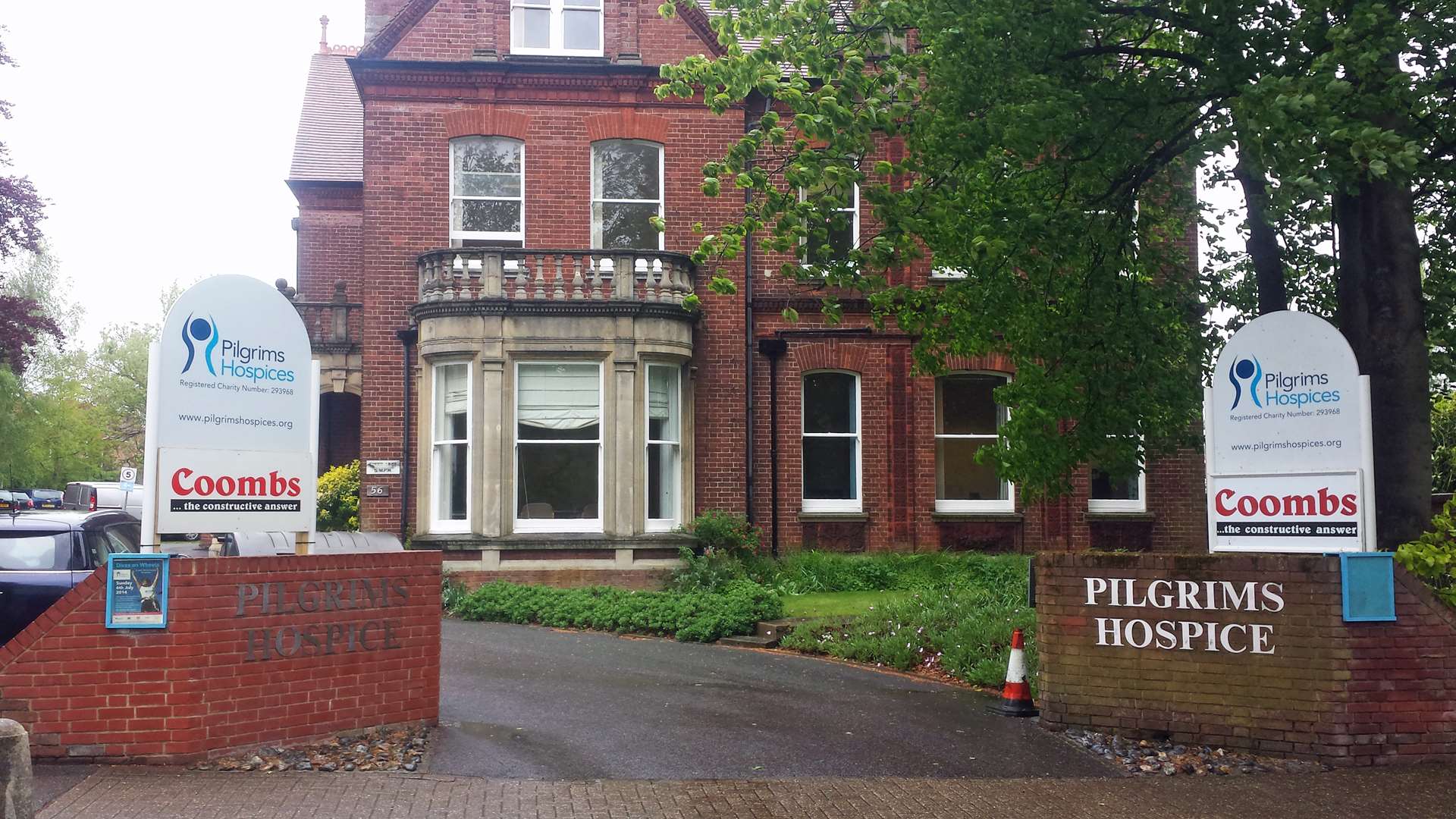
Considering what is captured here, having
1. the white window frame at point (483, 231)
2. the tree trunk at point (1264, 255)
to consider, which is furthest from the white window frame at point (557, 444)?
the tree trunk at point (1264, 255)

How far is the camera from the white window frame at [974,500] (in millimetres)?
20250

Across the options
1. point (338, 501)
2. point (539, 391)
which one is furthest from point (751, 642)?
point (338, 501)

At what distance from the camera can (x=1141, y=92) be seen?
1066cm

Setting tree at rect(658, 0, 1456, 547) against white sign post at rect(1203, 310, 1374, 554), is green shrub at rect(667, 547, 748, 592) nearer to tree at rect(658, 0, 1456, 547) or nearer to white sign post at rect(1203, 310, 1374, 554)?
tree at rect(658, 0, 1456, 547)

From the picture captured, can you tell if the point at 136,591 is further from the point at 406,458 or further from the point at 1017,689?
the point at 406,458

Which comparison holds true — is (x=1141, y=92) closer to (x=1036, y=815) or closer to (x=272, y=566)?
(x=1036, y=815)

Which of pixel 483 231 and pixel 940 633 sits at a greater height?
pixel 483 231

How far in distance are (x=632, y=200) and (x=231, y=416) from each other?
12085 mm

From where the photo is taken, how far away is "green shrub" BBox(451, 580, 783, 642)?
15.0 metres

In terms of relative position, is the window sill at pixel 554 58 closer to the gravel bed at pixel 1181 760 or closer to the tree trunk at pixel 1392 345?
the tree trunk at pixel 1392 345

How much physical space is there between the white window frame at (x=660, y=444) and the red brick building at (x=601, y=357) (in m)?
0.05

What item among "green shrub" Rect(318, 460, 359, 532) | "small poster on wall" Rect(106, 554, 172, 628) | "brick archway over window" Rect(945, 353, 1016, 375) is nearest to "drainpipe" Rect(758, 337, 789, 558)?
"brick archway over window" Rect(945, 353, 1016, 375)

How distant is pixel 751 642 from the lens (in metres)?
14.5

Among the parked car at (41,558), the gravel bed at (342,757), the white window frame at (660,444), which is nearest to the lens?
the gravel bed at (342,757)
